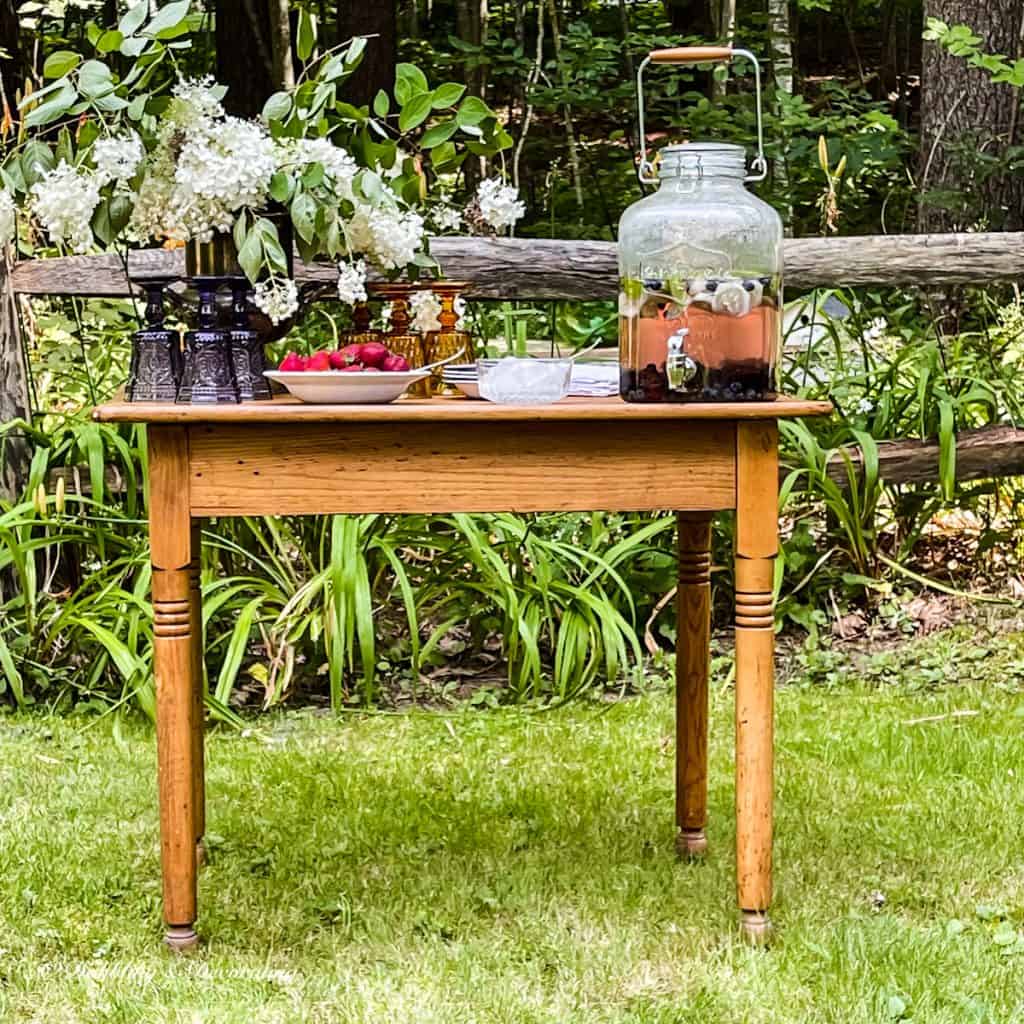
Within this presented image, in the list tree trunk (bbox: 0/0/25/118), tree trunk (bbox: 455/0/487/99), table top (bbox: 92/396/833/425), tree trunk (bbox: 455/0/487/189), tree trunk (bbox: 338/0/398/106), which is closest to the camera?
table top (bbox: 92/396/833/425)

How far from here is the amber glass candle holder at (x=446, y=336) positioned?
8.82ft

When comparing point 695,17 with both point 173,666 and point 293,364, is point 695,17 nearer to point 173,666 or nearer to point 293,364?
point 293,364

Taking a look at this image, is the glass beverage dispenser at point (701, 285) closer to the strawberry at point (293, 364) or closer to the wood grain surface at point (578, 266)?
the strawberry at point (293, 364)

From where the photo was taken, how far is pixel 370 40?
6.81m

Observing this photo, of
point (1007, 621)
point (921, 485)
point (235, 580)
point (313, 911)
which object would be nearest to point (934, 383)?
point (921, 485)

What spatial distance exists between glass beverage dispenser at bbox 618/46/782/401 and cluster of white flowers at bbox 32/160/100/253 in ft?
2.80

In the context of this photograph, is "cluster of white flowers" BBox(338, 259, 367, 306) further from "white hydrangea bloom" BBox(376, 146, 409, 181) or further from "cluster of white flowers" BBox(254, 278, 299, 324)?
"white hydrangea bloom" BBox(376, 146, 409, 181)

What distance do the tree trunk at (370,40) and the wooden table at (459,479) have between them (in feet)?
15.6

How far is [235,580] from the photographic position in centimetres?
402

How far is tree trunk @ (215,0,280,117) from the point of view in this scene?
734 cm

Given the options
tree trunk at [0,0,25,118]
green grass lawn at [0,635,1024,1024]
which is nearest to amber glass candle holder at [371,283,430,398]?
green grass lawn at [0,635,1024,1024]

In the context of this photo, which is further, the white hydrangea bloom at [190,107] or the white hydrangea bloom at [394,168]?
the white hydrangea bloom at [394,168]

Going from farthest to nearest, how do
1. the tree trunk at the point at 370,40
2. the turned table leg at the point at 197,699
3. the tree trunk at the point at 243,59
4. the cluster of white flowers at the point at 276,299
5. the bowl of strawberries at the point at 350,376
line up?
the tree trunk at the point at 243,59
the tree trunk at the point at 370,40
the turned table leg at the point at 197,699
the cluster of white flowers at the point at 276,299
the bowl of strawberries at the point at 350,376

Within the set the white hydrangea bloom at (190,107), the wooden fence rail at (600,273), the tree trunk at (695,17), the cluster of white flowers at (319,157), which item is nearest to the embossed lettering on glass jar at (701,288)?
the cluster of white flowers at (319,157)
